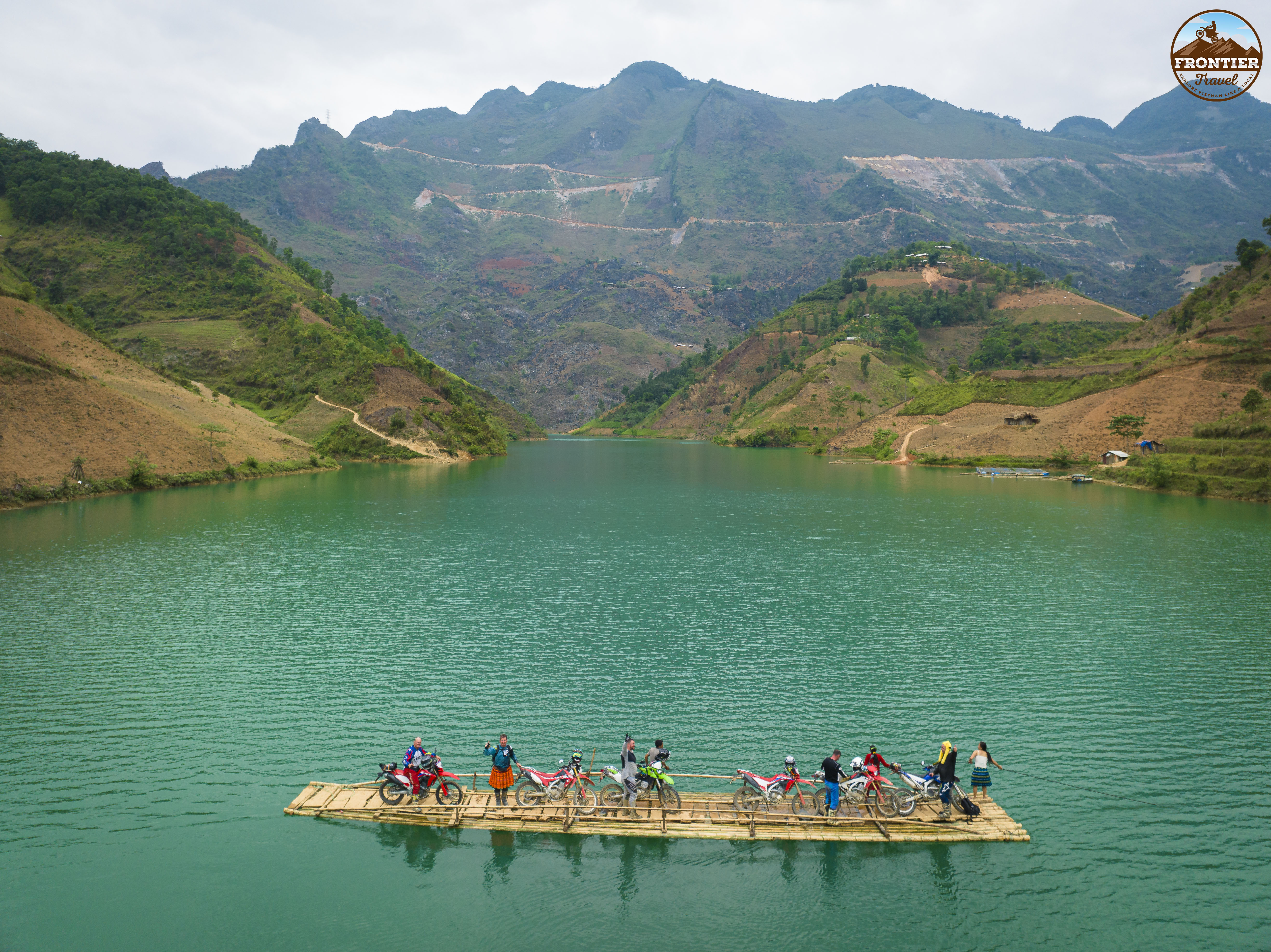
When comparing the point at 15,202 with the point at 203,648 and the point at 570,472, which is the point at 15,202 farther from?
the point at 203,648

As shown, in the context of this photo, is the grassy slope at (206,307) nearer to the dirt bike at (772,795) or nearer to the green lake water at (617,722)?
the green lake water at (617,722)

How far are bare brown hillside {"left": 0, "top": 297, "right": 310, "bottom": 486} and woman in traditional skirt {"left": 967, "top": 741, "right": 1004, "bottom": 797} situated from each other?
288ft

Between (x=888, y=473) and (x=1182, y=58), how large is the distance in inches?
2980

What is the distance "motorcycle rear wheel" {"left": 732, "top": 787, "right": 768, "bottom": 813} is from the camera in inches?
798

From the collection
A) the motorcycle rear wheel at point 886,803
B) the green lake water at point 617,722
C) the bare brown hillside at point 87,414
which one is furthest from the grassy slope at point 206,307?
the motorcycle rear wheel at point 886,803

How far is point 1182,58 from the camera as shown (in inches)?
2376

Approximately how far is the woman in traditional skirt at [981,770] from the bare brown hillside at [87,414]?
87.7 meters

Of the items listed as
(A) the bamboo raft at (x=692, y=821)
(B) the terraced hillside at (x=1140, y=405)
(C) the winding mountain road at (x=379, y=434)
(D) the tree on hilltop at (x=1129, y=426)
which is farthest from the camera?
(C) the winding mountain road at (x=379, y=434)

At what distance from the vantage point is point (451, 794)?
21.3 m

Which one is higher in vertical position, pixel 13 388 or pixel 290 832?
pixel 13 388

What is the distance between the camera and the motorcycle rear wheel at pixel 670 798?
2036 centimetres

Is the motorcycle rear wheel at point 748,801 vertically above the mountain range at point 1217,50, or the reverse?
the mountain range at point 1217,50

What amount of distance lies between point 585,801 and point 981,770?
1125cm

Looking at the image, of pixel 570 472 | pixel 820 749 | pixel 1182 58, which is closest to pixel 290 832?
pixel 820 749
